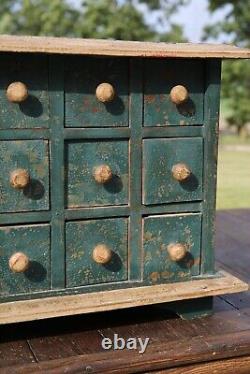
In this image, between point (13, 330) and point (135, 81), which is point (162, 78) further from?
point (13, 330)

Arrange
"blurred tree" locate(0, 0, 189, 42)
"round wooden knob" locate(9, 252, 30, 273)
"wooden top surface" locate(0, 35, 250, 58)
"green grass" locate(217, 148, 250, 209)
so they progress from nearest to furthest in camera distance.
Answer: "wooden top surface" locate(0, 35, 250, 58) → "round wooden knob" locate(9, 252, 30, 273) → "green grass" locate(217, 148, 250, 209) → "blurred tree" locate(0, 0, 189, 42)

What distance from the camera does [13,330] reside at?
1723 millimetres

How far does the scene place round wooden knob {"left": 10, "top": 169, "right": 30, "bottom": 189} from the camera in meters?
1.55

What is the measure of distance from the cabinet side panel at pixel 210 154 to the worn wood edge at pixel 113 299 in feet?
0.24

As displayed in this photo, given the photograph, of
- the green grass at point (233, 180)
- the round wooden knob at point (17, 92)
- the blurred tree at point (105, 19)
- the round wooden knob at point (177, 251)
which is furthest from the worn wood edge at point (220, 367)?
the blurred tree at point (105, 19)

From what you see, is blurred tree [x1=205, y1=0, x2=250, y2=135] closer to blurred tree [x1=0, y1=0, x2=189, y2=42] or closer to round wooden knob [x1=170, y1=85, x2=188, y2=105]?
blurred tree [x1=0, y1=0, x2=189, y2=42]

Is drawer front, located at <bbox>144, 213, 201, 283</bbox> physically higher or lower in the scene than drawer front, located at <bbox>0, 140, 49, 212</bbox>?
lower

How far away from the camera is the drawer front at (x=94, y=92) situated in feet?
5.22

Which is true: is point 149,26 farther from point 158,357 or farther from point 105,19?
point 158,357

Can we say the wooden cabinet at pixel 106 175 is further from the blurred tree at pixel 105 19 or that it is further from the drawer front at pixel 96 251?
the blurred tree at pixel 105 19

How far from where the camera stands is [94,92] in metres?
1.62

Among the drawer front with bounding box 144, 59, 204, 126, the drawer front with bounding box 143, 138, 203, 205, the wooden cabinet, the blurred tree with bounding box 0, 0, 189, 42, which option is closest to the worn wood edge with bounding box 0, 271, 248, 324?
the wooden cabinet

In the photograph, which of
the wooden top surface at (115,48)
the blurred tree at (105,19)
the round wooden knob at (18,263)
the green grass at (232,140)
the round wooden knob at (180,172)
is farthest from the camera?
the green grass at (232,140)

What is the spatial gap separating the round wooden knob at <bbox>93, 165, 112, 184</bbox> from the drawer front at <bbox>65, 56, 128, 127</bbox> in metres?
0.12
